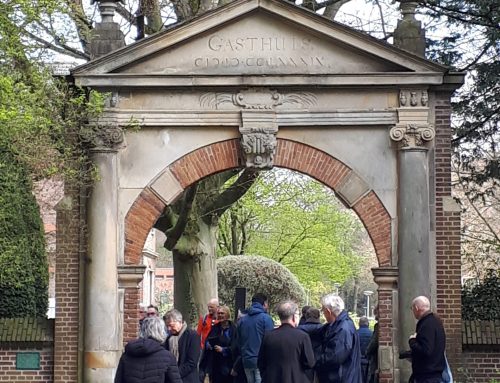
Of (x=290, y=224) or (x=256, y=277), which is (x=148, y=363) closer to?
(x=256, y=277)

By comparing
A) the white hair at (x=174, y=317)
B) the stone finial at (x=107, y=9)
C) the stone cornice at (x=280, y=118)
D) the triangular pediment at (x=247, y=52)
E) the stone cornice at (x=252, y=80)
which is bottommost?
the white hair at (x=174, y=317)

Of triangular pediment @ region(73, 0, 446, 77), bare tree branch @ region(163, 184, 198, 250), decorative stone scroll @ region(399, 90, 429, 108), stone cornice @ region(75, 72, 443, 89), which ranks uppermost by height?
triangular pediment @ region(73, 0, 446, 77)

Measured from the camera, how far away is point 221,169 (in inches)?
660

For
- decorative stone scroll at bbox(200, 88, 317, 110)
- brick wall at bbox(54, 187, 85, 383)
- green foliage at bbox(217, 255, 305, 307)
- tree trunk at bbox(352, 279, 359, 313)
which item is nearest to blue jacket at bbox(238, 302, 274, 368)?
brick wall at bbox(54, 187, 85, 383)

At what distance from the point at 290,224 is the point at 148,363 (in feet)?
96.4

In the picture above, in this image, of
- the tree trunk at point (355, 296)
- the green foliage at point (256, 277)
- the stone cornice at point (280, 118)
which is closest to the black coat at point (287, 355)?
the stone cornice at point (280, 118)

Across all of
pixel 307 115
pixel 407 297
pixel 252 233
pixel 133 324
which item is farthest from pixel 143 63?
pixel 252 233

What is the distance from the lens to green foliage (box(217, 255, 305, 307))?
3106 cm

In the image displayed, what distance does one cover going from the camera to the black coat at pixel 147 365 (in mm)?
9359

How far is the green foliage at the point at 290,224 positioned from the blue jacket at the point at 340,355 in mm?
23468

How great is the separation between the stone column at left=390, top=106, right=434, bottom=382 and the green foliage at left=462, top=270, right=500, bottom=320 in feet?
4.38

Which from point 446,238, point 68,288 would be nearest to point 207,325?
point 68,288

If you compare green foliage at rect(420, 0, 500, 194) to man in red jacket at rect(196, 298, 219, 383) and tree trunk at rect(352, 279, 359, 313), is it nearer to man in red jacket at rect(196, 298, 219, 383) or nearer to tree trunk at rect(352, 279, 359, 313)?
man in red jacket at rect(196, 298, 219, 383)

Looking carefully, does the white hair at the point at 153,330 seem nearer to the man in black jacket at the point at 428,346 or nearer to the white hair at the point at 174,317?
the white hair at the point at 174,317
